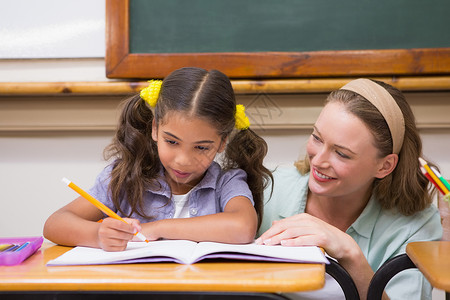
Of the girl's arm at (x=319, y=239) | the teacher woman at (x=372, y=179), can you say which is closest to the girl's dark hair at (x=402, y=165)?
the teacher woman at (x=372, y=179)

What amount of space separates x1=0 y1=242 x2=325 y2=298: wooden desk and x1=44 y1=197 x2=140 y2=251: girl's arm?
4.9 inches

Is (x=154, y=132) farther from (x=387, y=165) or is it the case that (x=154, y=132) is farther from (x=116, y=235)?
(x=387, y=165)

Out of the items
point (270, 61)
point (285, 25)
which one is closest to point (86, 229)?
point (270, 61)

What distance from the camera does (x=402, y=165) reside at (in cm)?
132

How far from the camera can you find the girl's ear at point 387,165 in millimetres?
1279

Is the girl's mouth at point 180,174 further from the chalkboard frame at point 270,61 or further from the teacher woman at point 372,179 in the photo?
the chalkboard frame at point 270,61

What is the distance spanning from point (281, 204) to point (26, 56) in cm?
108

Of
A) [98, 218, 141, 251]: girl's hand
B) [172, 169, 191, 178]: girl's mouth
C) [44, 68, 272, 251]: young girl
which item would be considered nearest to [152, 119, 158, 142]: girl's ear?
[44, 68, 272, 251]: young girl

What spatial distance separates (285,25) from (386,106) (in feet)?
1.92

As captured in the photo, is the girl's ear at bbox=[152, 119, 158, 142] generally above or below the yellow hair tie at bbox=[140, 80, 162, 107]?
below

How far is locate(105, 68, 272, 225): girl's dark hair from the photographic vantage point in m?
1.11

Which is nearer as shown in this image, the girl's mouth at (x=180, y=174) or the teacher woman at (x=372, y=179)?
the girl's mouth at (x=180, y=174)

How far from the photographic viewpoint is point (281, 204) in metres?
1.42

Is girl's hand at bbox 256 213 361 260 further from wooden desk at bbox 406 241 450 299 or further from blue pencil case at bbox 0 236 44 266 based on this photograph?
blue pencil case at bbox 0 236 44 266
